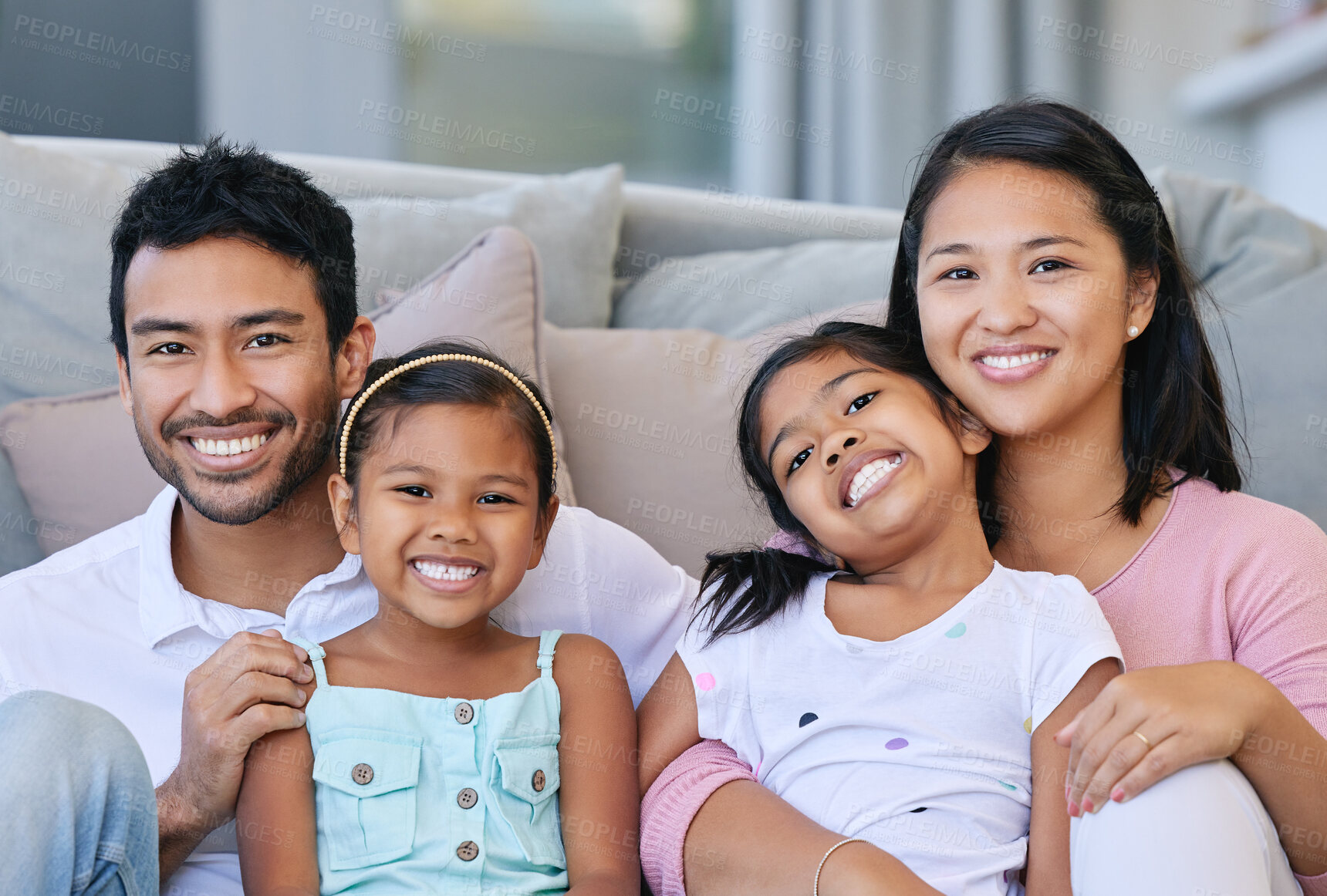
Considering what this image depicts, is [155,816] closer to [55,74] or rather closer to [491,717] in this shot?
[491,717]

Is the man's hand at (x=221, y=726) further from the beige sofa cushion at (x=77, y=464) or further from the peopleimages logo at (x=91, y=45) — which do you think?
the peopleimages logo at (x=91, y=45)

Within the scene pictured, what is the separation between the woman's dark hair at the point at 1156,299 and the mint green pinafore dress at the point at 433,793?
1.96 ft

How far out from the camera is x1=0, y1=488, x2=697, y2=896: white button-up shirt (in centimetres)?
126

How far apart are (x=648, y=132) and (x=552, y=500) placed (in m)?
2.08

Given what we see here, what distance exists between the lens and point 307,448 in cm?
129

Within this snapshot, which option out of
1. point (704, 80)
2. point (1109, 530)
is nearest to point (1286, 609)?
point (1109, 530)

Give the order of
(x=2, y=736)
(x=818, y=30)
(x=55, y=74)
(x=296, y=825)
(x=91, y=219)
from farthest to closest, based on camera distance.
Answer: (x=818, y=30), (x=55, y=74), (x=91, y=219), (x=296, y=825), (x=2, y=736)

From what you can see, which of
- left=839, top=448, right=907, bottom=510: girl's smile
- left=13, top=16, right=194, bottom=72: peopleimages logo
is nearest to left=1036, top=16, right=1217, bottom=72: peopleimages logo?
left=13, top=16, right=194, bottom=72: peopleimages logo

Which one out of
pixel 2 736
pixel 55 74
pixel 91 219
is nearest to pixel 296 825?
pixel 2 736

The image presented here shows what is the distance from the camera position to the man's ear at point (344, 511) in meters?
1.21

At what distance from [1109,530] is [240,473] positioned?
0.96m

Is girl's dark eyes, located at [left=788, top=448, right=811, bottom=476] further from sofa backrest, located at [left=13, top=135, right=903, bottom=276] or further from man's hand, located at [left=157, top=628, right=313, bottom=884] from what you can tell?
sofa backrest, located at [left=13, top=135, right=903, bottom=276]

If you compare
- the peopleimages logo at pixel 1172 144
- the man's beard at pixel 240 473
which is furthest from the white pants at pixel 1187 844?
the peopleimages logo at pixel 1172 144

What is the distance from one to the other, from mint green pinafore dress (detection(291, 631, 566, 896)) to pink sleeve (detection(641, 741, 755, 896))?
9 centimetres
